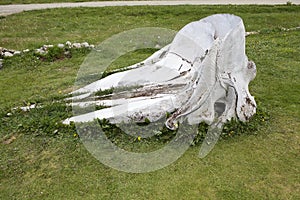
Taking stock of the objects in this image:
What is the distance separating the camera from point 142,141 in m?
5.39

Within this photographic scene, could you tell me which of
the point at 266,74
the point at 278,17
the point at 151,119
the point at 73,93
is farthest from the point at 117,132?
the point at 278,17

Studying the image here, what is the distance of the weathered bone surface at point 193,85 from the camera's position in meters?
5.39

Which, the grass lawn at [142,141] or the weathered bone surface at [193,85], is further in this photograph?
the weathered bone surface at [193,85]

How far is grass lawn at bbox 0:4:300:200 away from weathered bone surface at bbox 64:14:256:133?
1.53 feet

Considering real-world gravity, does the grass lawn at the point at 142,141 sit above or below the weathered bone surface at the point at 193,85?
below

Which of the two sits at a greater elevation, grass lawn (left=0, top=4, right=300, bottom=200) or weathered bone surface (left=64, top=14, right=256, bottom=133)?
weathered bone surface (left=64, top=14, right=256, bottom=133)

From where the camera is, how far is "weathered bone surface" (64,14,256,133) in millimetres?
5387

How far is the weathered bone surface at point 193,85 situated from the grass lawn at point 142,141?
47 centimetres

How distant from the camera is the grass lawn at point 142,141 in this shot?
15.0 feet

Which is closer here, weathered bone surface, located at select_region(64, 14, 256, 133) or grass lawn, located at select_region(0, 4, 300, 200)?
grass lawn, located at select_region(0, 4, 300, 200)

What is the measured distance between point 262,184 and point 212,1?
39.6ft

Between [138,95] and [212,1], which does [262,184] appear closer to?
[138,95]

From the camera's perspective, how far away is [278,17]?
1284 cm

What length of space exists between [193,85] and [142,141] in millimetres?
1118
